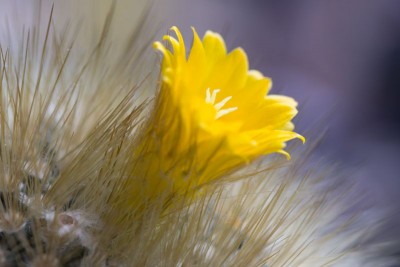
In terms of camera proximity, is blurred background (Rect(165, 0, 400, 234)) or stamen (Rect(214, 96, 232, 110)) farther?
blurred background (Rect(165, 0, 400, 234))

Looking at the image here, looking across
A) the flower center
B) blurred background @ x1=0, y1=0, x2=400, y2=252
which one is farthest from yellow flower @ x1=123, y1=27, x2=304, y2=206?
blurred background @ x1=0, y1=0, x2=400, y2=252

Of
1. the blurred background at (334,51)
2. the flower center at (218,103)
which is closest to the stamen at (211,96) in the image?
the flower center at (218,103)

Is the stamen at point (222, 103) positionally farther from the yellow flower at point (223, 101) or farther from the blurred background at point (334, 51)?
the blurred background at point (334, 51)

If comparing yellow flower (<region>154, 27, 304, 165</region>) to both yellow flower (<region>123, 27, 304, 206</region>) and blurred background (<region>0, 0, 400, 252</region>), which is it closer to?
yellow flower (<region>123, 27, 304, 206</region>)

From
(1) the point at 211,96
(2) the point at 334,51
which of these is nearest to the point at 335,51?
(2) the point at 334,51

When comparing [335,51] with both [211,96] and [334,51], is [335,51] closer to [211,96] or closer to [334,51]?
[334,51]
